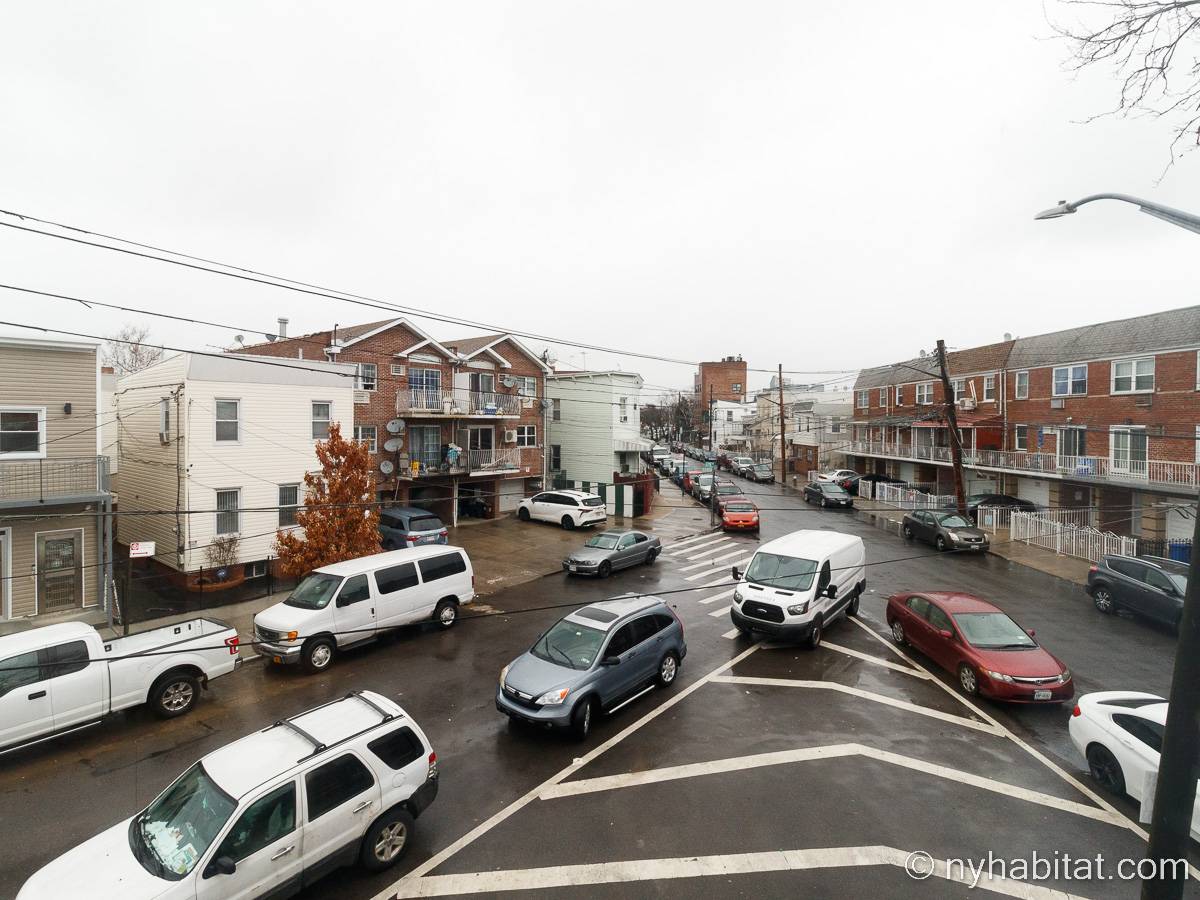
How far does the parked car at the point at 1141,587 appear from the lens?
45.9ft

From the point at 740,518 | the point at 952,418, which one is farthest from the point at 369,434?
the point at 952,418

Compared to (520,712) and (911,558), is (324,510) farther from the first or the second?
(911,558)

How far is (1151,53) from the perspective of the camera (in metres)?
5.17

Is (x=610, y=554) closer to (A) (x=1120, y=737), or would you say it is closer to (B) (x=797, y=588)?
(B) (x=797, y=588)

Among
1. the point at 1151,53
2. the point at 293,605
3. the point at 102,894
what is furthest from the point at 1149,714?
the point at 293,605

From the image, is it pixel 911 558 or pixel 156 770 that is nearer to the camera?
pixel 156 770

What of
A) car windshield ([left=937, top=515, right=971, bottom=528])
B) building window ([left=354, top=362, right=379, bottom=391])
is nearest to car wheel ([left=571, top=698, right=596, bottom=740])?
building window ([left=354, top=362, right=379, bottom=391])

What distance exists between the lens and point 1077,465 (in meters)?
25.7

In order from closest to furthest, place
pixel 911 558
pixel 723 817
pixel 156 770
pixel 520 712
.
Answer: pixel 723 817 → pixel 156 770 → pixel 520 712 → pixel 911 558

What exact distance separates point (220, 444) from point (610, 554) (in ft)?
44.8

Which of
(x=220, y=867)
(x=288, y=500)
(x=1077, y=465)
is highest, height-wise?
(x=1077, y=465)

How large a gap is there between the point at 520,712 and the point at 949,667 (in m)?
8.80

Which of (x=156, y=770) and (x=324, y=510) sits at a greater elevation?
(x=324, y=510)

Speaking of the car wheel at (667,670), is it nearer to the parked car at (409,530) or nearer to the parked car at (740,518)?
the parked car at (409,530)
